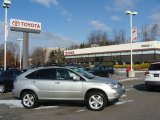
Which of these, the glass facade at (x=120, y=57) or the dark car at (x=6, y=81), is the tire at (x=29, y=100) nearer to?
the dark car at (x=6, y=81)

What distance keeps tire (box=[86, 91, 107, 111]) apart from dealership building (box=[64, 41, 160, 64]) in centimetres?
6696

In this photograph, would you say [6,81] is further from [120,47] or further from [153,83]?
[120,47]

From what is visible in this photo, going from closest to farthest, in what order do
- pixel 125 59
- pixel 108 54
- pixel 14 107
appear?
pixel 14 107 < pixel 125 59 < pixel 108 54

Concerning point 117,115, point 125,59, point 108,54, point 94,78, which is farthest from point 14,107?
point 108,54

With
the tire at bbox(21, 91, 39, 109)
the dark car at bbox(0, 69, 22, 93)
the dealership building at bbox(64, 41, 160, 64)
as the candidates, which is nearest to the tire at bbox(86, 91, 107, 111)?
the tire at bbox(21, 91, 39, 109)

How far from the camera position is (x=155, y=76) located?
693 inches

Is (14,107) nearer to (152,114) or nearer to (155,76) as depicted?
(152,114)

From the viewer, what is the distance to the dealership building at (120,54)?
79.9 metres

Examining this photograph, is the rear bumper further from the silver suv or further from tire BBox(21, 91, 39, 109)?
tire BBox(21, 91, 39, 109)

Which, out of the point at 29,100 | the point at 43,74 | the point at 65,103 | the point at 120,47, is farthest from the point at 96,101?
the point at 120,47

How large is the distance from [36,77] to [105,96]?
302 cm

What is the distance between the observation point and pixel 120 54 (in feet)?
302

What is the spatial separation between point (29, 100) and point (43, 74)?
1201 millimetres

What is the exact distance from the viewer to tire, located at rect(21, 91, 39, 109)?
42.6 ft
